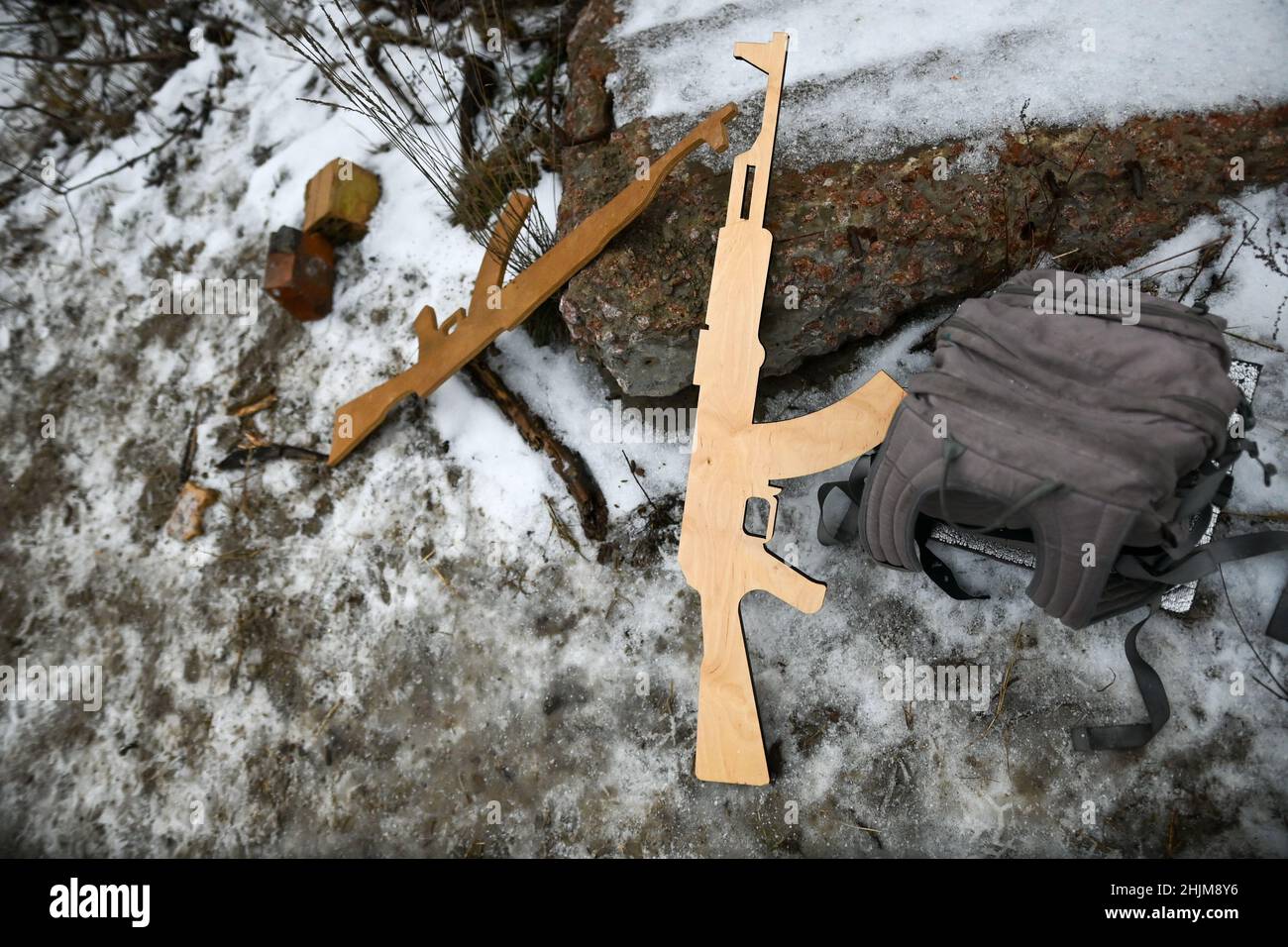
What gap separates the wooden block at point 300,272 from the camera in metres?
2.83

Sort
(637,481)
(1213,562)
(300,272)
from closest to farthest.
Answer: (1213,562) < (637,481) < (300,272)

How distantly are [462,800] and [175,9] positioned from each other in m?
4.07

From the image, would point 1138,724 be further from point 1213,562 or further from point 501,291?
point 501,291

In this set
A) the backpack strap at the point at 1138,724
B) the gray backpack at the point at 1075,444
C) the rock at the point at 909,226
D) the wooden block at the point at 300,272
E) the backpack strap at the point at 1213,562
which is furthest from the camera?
the wooden block at the point at 300,272

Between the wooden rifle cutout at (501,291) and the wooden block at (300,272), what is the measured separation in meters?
0.53

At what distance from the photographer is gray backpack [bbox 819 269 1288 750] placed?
5.49ft

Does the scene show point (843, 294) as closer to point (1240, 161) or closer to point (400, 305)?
point (1240, 161)

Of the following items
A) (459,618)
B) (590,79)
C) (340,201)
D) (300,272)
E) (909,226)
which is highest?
(590,79)

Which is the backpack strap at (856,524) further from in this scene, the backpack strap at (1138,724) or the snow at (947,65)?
the snow at (947,65)

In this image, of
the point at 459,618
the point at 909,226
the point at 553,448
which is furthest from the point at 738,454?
the point at 459,618

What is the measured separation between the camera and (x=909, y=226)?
2209 millimetres

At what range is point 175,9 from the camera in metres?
3.66

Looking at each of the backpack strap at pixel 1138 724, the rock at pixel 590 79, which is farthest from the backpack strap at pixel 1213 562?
the rock at pixel 590 79

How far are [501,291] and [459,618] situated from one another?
3.86 ft
